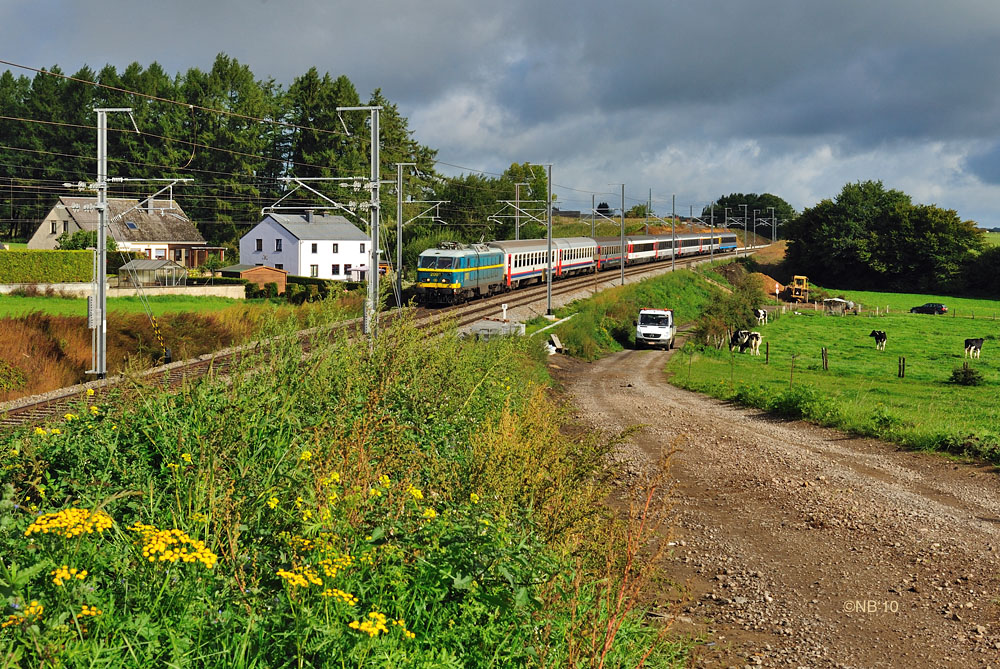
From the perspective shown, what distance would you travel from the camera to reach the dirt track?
33.2ft

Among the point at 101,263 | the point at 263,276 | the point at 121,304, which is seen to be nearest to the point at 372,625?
the point at 101,263

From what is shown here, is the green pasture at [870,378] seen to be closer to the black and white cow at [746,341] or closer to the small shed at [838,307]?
the black and white cow at [746,341]

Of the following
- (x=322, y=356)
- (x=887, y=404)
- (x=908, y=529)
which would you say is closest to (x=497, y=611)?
(x=322, y=356)

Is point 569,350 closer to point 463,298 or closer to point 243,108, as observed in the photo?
point 463,298

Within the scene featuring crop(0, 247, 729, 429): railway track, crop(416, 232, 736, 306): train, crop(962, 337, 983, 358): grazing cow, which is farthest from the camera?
crop(416, 232, 736, 306): train

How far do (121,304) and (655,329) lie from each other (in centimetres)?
2898

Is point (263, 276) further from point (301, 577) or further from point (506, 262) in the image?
point (301, 577)

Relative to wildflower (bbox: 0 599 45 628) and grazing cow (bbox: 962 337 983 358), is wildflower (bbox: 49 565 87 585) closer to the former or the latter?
wildflower (bbox: 0 599 45 628)

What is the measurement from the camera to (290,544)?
19.5 ft

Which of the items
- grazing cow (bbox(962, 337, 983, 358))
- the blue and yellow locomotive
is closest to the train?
the blue and yellow locomotive

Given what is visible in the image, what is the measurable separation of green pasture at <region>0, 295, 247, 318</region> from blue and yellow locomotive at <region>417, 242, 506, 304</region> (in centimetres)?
1046

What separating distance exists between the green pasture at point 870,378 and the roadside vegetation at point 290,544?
50.0 ft

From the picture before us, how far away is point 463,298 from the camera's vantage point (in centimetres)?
4872

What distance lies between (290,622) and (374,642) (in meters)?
0.72
